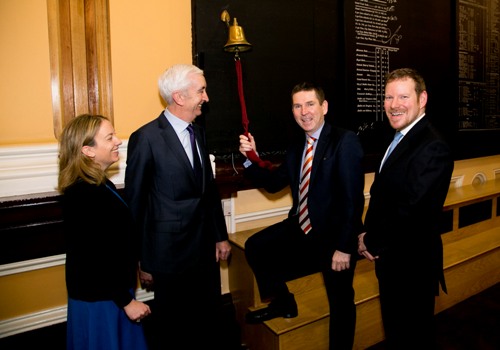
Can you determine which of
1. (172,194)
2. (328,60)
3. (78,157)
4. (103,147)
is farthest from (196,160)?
(328,60)

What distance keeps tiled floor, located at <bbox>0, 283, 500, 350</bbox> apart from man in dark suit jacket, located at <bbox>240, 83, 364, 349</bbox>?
0.78m

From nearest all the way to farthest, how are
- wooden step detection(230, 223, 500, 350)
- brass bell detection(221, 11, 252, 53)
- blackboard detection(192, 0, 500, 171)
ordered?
wooden step detection(230, 223, 500, 350) → brass bell detection(221, 11, 252, 53) → blackboard detection(192, 0, 500, 171)

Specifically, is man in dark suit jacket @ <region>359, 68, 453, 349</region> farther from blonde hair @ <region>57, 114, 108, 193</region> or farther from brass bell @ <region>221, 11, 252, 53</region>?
blonde hair @ <region>57, 114, 108, 193</region>

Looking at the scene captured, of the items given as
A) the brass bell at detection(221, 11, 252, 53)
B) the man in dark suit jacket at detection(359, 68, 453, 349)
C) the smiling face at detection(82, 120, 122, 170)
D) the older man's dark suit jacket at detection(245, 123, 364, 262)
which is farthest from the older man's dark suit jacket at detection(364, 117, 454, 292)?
the smiling face at detection(82, 120, 122, 170)

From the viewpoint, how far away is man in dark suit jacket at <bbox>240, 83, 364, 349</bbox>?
2.11 metres

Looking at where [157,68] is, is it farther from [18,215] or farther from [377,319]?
[377,319]

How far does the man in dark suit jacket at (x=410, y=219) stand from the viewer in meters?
1.89

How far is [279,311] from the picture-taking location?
2.43 meters

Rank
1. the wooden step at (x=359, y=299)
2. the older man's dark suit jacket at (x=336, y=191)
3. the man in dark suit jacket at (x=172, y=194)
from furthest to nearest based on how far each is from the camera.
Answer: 1. the wooden step at (x=359, y=299)
2. the older man's dark suit jacket at (x=336, y=191)
3. the man in dark suit jacket at (x=172, y=194)

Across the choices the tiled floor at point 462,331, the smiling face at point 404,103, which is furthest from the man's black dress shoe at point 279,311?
the smiling face at point 404,103

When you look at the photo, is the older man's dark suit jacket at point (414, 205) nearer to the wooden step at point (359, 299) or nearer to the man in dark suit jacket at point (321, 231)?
the man in dark suit jacket at point (321, 231)

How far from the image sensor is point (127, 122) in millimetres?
2422

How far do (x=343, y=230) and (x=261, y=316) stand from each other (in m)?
0.78

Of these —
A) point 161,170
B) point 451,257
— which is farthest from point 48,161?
point 451,257
